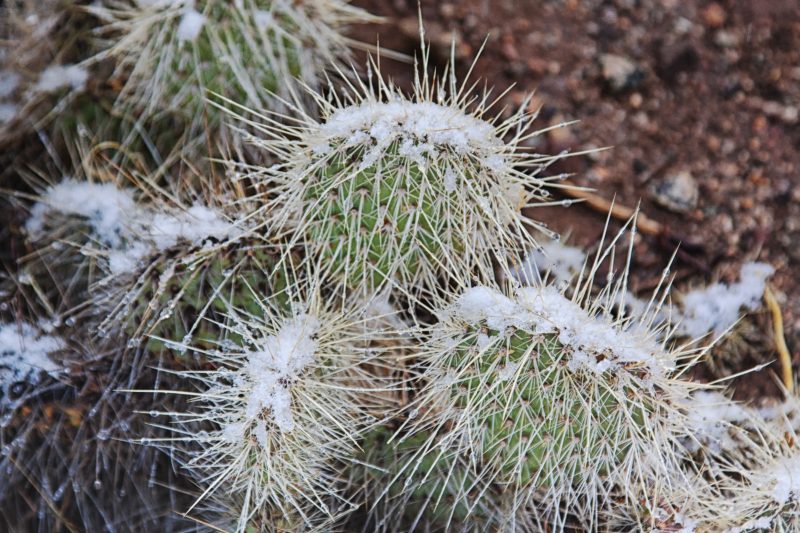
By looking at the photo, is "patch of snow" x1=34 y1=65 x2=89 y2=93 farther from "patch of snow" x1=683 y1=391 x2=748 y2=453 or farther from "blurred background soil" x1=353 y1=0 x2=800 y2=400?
"patch of snow" x1=683 y1=391 x2=748 y2=453

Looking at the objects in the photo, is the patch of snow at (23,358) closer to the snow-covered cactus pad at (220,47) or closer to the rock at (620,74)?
the snow-covered cactus pad at (220,47)

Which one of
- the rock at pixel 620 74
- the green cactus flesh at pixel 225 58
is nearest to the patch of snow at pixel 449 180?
the green cactus flesh at pixel 225 58

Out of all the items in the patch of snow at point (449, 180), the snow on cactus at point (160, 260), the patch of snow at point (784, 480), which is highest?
the patch of snow at point (449, 180)

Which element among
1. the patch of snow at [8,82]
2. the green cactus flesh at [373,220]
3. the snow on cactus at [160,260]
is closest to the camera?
the green cactus flesh at [373,220]

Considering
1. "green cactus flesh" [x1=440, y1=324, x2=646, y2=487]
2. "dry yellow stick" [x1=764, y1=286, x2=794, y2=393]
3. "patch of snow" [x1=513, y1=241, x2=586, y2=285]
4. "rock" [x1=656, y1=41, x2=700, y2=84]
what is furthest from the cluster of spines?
"rock" [x1=656, y1=41, x2=700, y2=84]

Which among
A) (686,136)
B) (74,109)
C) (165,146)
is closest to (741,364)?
(686,136)

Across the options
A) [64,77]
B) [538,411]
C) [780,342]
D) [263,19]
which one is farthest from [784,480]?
[64,77]

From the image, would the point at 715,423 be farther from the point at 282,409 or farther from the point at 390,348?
the point at 282,409
